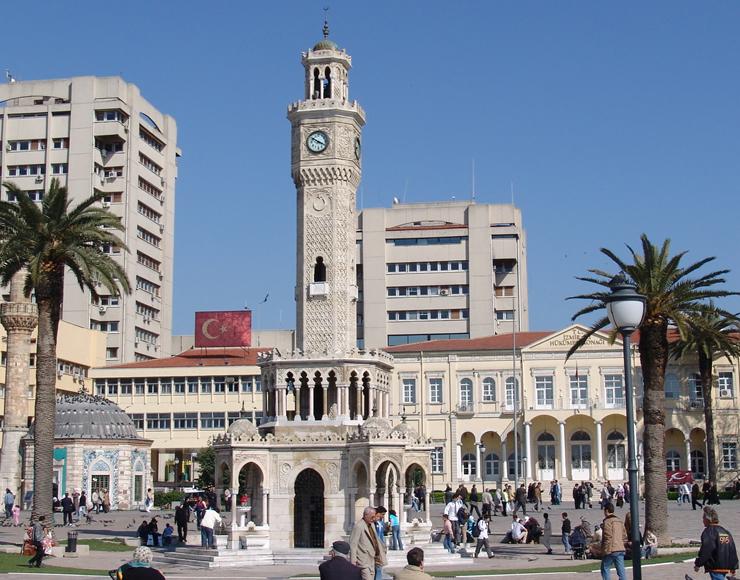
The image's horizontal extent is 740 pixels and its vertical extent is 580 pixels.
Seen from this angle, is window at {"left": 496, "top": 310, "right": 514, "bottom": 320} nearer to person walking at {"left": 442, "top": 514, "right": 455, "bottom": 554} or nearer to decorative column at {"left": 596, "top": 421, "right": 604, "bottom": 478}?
decorative column at {"left": 596, "top": 421, "right": 604, "bottom": 478}

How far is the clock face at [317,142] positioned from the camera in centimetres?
4603

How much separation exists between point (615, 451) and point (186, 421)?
3323 centimetres

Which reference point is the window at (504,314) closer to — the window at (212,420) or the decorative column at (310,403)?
the window at (212,420)

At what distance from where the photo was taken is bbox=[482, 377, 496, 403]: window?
265 feet

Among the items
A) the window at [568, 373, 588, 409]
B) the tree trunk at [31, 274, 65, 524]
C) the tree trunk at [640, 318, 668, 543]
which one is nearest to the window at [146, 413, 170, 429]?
the window at [568, 373, 588, 409]

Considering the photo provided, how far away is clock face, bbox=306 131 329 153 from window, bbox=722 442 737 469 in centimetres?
4446

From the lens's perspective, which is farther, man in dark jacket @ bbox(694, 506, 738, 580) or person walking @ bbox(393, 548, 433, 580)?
man in dark jacket @ bbox(694, 506, 738, 580)

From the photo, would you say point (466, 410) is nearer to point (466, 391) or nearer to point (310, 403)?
point (466, 391)

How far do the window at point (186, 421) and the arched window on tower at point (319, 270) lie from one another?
4681cm

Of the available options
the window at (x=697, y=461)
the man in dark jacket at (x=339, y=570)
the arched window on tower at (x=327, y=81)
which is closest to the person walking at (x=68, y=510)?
the arched window on tower at (x=327, y=81)

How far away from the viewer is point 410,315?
114875 millimetres

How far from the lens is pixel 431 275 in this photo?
114188 millimetres

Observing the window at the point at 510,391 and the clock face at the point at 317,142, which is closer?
the clock face at the point at 317,142

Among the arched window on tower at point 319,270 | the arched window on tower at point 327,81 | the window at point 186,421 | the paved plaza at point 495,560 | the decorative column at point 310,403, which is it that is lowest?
the paved plaza at point 495,560
